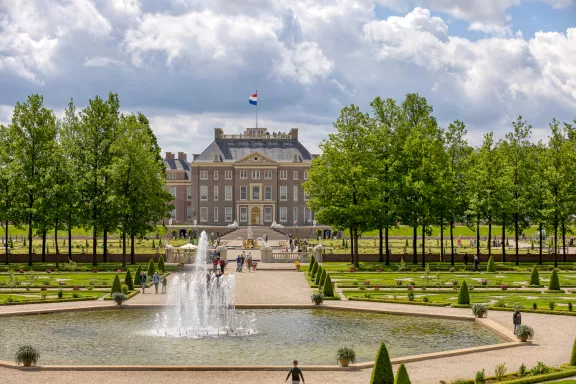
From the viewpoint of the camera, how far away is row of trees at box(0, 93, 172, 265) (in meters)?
57.9

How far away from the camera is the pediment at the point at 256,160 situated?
12158 centimetres

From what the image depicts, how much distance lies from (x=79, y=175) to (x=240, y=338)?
36.9m

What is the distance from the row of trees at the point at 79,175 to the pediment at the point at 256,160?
196ft

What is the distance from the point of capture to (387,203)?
5966 cm

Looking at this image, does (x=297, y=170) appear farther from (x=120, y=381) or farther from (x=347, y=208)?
(x=120, y=381)

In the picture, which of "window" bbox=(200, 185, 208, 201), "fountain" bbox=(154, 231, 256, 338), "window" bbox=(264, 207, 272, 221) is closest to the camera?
"fountain" bbox=(154, 231, 256, 338)

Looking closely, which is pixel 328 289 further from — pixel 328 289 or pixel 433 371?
pixel 433 371

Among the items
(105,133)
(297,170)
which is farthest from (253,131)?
(105,133)

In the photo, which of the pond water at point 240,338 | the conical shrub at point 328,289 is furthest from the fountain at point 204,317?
the conical shrub at point 328,289

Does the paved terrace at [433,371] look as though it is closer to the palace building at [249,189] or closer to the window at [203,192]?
the palace building at [249,189]

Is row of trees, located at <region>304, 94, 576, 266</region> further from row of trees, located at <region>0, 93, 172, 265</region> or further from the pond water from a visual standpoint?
the pond water

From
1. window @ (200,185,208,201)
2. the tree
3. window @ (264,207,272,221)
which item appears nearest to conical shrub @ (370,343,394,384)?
the tree

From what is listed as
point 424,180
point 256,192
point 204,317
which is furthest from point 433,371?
point 256,192

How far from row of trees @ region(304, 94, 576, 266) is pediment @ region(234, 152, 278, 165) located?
57.5 metres
